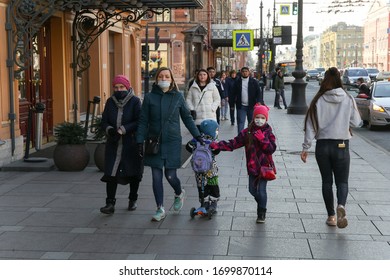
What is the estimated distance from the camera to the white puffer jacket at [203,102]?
33.7ft

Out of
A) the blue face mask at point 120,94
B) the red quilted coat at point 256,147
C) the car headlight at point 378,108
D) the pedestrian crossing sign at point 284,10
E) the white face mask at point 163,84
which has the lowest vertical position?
the car headlight at point 378,108

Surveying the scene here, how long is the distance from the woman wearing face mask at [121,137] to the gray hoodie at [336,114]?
2.08 m

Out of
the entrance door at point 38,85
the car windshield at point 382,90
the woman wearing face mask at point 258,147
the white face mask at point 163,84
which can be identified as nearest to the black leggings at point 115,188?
the woman wearing face mask at point 258,147

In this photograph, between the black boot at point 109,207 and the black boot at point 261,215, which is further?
the black boot at point 109,207

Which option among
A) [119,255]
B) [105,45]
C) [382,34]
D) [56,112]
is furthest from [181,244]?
[382,34]

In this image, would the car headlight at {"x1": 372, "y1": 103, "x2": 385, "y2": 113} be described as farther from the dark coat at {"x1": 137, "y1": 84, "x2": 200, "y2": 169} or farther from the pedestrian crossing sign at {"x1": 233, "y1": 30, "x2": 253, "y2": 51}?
the dark coat at {"x1": 137, "y1": 84, "x2": 200, "y2": 169}

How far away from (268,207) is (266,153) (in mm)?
1119

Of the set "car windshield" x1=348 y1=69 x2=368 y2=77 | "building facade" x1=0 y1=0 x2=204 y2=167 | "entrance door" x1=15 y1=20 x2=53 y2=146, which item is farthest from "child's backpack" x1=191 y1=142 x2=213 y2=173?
"car windshield" x1=348 y1=69 x2=368 y2=77

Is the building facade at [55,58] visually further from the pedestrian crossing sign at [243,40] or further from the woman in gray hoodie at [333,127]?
the pedestrian crossing sign at [243,40]

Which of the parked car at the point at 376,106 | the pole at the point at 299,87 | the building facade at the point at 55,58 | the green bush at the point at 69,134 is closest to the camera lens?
the green bush at the point at 69,134

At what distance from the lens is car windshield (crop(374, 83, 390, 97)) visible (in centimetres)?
1875

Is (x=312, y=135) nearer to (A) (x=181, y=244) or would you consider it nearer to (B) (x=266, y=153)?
(B) (x=266, y=153)

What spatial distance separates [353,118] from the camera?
6562 millimetres

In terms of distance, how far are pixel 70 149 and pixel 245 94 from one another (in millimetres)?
5263
